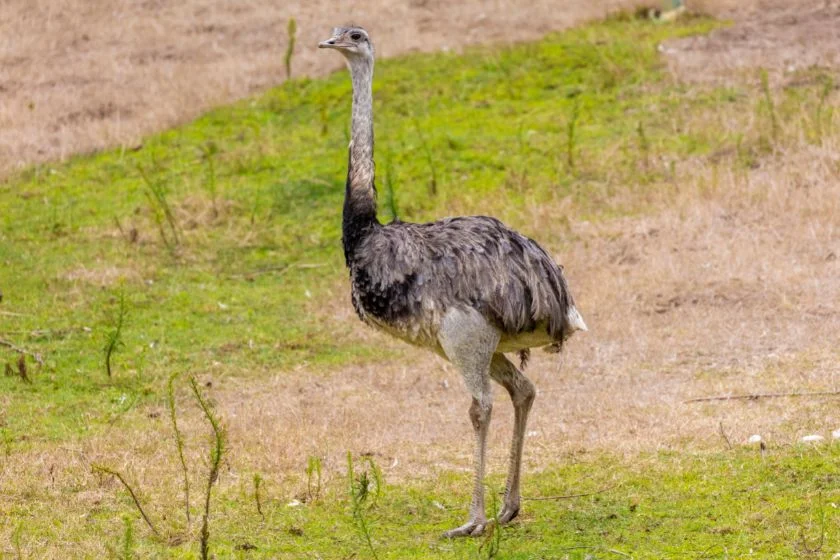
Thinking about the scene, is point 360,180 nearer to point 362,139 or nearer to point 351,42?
point 362,139

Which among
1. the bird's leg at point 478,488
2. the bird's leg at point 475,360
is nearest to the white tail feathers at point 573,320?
the bird's leg at point 475,360

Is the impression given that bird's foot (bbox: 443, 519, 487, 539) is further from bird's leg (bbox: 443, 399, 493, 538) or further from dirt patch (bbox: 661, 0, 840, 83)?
dirt patch (bbox: 661, 0, 840, 83)

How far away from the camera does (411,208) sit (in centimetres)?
1395

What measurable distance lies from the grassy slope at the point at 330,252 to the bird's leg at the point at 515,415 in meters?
0.15

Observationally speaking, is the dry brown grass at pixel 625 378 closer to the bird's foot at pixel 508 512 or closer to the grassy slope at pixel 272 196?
the grassy slope at pixel 272 196

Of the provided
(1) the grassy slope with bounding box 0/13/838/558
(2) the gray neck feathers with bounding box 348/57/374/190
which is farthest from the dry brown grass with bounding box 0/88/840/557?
(2) the gray neck feathers with bounding box 348/57/374/190

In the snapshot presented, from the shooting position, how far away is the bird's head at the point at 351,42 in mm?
7973

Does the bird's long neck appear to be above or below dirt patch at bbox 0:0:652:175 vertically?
above

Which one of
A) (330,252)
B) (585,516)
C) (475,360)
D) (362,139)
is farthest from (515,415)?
(330,252)

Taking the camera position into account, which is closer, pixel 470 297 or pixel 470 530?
pixel 470 530

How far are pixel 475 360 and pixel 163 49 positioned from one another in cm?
1271

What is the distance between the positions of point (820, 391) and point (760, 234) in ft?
11.0

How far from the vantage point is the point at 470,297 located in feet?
23.7

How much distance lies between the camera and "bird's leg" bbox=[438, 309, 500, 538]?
281 inches
